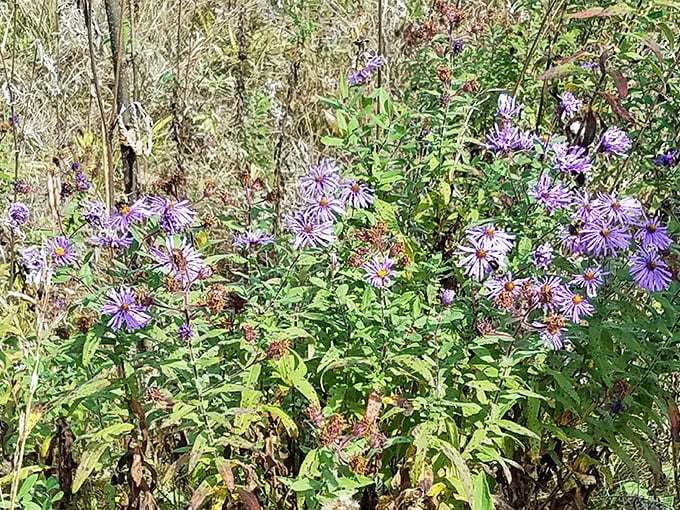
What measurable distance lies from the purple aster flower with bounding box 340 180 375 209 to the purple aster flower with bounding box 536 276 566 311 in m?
0.37

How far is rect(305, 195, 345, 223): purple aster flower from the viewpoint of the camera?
154 centimetres

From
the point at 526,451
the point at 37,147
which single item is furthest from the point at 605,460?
the point at 37,147

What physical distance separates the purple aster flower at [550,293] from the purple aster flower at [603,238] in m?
0.08

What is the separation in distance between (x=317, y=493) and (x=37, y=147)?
2428mm

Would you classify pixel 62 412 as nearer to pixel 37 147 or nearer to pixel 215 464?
pixel 215 464

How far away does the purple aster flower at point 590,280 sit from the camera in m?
1.46

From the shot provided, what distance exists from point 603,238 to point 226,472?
77 centimetres

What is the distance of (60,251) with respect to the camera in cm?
150

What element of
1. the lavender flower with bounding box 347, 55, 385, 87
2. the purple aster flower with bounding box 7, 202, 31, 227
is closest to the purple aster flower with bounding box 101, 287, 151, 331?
the purple aster flower with bounding box 7, 202, 31, 227

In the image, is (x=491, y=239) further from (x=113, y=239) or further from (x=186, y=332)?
(x=113, y=239)

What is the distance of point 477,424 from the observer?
150 cm

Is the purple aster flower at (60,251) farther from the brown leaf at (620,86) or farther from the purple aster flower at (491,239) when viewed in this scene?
the brown leaf at (620,86)

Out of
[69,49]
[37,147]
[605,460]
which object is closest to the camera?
[605,460]

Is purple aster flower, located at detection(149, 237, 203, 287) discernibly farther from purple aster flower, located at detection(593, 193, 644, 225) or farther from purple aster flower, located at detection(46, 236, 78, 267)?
purple aster flower, located at detection(593, 193, 644, 225)
